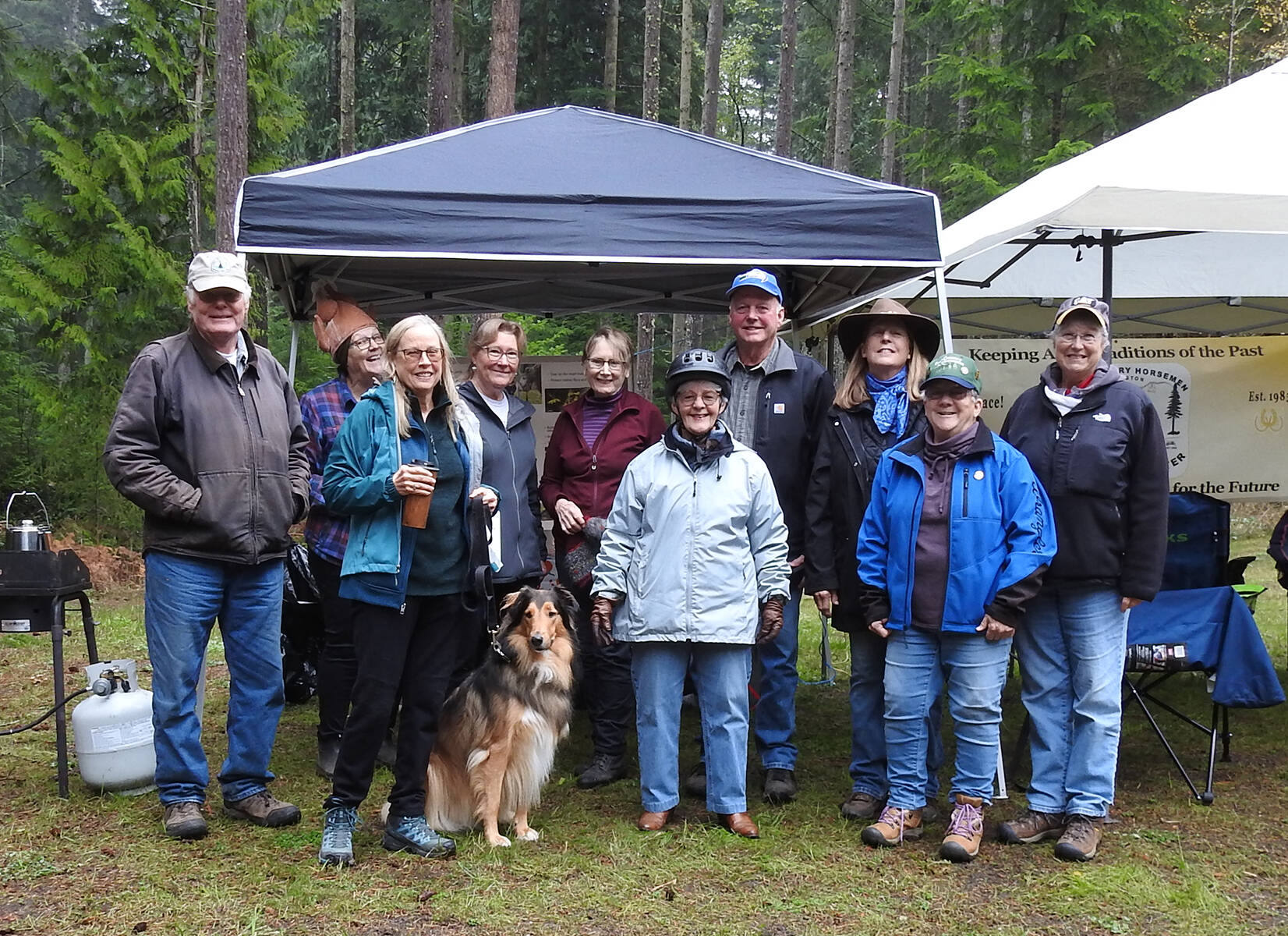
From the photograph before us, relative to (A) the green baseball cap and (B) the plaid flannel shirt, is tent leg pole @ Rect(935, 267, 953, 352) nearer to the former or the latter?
(A) the green baseball cap

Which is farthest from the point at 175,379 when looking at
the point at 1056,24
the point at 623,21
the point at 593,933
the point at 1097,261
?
the point at 623,21

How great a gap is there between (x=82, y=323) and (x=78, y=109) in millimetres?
2395

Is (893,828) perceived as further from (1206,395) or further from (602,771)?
(1206,395)

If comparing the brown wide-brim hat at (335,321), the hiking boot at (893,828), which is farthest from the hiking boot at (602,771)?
the brown wide-brim hat at (335,321)

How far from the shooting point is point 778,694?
13.7 ft

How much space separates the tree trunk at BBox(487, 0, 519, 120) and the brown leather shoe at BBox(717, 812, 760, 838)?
790cm

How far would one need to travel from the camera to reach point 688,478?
3717 millimetres

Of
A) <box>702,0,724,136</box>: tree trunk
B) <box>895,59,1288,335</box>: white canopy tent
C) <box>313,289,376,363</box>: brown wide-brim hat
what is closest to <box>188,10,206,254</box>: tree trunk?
<box>702,0,724,136</box>: tree trunk

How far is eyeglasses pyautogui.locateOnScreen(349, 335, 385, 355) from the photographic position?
418 centimetres

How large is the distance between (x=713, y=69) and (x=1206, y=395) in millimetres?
12323

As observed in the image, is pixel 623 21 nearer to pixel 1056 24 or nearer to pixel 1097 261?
pixel 1056 24

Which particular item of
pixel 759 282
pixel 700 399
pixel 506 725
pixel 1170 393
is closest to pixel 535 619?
pixel 506 725

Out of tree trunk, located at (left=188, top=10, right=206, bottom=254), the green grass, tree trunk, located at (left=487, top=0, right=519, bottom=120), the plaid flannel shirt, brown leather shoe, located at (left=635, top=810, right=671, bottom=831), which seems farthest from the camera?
tree trunk, located at (left=188, top=10, right=206, bottom=254)

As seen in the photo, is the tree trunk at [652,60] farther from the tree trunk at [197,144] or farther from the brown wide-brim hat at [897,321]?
the brown wide-brim hat at [897,321]
